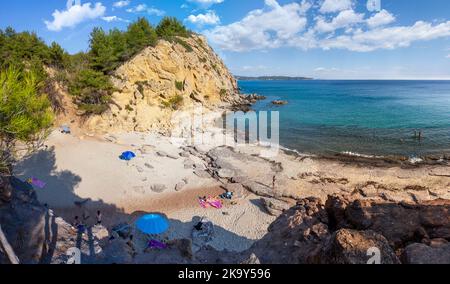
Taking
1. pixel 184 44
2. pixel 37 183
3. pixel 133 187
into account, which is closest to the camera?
pixel 37 183

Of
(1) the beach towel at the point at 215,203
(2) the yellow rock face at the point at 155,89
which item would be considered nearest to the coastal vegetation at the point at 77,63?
(2) the yellow rock face at the point at 155,89

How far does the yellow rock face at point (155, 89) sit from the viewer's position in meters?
37.2

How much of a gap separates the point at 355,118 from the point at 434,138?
1731 cm

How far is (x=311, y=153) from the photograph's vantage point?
1260 inches

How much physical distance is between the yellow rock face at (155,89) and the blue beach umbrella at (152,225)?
2241cm

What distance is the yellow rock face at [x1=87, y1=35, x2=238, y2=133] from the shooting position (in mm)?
37156

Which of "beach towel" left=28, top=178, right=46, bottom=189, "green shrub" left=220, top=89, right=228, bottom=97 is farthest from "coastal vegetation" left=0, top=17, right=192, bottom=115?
"green shrub" left=220, top=89, right=228, bottom=97

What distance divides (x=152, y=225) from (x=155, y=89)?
32109 mm

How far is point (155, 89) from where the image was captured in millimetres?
43344

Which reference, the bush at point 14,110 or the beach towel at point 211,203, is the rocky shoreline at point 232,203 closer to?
the beach towel at point 211,203

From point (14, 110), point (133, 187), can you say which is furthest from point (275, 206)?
point (14, 110)

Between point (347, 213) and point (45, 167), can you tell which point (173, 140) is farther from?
point (347, 213)

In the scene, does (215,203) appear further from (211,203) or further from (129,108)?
(129,108)
